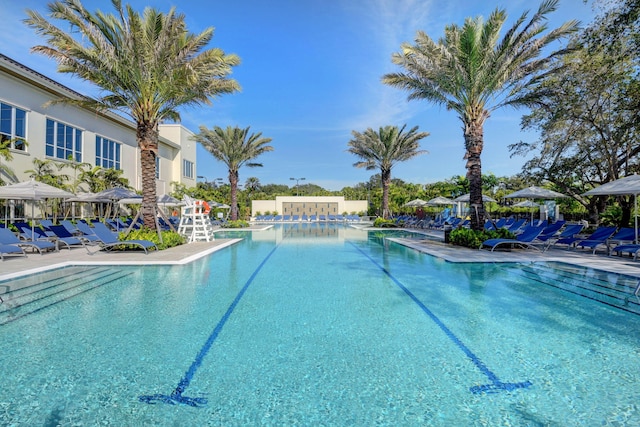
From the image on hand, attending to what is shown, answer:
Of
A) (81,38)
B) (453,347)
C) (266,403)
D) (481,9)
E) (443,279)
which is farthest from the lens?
(481,9)

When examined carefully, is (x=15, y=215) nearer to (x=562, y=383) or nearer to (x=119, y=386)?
(x=119, y=386)

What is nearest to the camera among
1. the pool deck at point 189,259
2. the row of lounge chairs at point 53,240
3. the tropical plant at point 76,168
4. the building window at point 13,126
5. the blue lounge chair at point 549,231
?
the pool deck at point 189,259

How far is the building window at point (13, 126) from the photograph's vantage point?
547 inches

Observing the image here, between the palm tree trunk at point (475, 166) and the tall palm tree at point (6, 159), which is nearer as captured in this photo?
the tall palm tree at point (6, 159)

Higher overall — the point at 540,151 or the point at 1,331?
the point at 540,151

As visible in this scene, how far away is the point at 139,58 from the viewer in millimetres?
11531

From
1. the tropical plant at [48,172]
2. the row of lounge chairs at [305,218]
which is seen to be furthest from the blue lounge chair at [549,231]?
the row of lounge chairs at [305,218]

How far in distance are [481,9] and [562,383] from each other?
1378cm

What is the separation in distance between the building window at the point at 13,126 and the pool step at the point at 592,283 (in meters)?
17.6

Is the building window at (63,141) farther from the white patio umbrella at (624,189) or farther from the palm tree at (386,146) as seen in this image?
the white patio umbrella at (624,189)

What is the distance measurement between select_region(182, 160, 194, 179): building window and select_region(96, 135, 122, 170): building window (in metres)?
10.2

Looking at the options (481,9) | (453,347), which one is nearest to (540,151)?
(481,9)

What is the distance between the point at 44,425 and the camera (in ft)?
8.41

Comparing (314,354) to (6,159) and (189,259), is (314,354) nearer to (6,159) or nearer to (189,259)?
(189,259)
